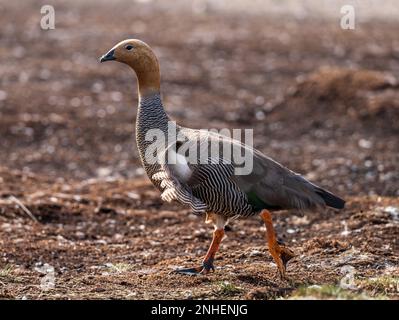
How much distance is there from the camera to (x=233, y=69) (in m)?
19.7

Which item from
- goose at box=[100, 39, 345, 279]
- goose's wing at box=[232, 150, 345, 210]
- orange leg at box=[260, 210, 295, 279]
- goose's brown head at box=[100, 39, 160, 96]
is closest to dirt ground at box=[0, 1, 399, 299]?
orange leg at box=[260, 210, 295, 279]

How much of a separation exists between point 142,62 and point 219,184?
5.11 feet

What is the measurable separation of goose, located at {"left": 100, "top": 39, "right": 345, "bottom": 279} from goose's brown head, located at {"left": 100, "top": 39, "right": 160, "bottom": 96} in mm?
435

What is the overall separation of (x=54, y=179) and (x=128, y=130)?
102 inches

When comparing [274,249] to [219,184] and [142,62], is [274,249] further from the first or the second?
[142,62]

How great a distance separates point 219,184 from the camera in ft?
23.3

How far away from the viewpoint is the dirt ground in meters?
7.46

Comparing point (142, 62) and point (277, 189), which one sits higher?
point (142, 62)

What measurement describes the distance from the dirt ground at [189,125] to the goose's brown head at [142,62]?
5.52ft

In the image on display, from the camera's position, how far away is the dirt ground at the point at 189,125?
746 centimetres

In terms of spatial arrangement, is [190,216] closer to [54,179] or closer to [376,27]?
[54,179]

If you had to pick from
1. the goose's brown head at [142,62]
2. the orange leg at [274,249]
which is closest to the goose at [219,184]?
the orange leg at [274,249]

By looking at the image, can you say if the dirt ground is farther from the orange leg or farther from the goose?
the goose

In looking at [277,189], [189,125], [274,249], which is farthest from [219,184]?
[189,125]
